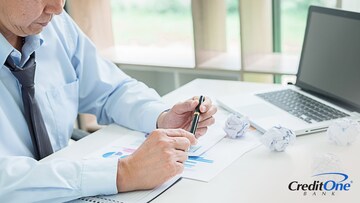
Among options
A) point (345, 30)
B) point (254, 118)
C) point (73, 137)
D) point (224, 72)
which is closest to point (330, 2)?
point (224, 72)

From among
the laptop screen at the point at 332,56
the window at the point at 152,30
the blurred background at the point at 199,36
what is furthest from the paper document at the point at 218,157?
the window at the point at 152,30

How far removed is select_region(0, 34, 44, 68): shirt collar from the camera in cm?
134

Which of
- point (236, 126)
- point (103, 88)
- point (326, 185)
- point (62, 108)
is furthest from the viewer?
point (103, 88)

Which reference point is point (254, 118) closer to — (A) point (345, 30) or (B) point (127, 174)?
(A) point (345, 30)

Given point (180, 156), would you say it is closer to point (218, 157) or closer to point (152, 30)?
point (218, 157)

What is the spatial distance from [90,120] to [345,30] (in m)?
1.85

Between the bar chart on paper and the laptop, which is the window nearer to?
the laptop

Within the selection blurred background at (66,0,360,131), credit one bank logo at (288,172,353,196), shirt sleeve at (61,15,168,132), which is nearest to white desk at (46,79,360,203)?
credit one bank logo at (288,172,353,196)

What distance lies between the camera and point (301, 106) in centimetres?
152

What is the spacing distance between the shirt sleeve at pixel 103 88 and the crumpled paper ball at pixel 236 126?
29cm

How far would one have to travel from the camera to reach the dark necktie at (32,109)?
1.39 metres

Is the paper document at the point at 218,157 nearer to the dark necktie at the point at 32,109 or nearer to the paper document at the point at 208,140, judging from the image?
the paper document at the point at 208,140

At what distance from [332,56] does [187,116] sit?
0.49 meters

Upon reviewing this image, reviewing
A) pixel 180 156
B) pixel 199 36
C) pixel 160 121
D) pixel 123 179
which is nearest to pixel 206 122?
pixel 160 121
